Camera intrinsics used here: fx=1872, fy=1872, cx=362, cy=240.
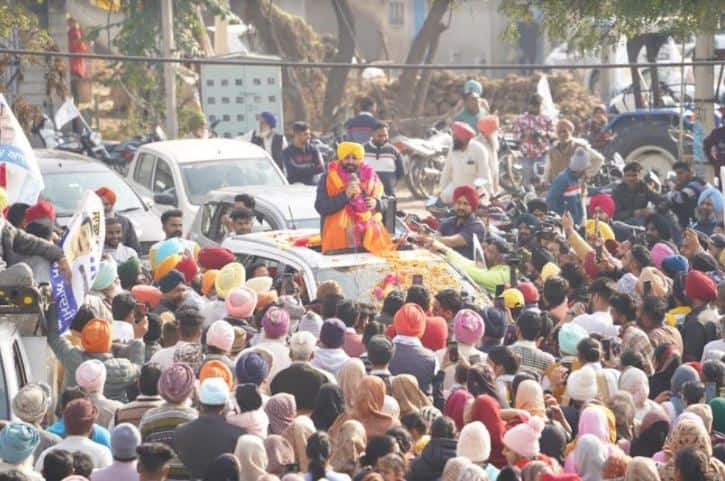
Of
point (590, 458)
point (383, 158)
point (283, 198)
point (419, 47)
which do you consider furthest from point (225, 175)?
point (419, 47)

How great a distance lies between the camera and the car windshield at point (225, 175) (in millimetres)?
19859

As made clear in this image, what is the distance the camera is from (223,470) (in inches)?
341

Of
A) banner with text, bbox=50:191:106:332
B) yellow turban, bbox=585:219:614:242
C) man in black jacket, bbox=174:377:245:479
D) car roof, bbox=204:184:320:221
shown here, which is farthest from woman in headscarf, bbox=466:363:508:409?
car roof, bbox=204:184:320:221

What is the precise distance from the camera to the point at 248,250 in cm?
1461

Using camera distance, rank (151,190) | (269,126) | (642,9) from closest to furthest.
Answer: (642,9) → (151,190) → (269,126)

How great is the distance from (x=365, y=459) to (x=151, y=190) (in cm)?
1204

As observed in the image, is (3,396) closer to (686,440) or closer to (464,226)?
(686,440)

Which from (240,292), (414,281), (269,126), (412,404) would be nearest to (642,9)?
(269,126)

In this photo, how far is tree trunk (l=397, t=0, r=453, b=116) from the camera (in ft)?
110

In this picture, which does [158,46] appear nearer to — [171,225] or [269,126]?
[269,126]

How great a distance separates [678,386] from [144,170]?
37.7 ft

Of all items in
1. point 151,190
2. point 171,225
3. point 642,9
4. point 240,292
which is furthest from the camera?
point 151,190

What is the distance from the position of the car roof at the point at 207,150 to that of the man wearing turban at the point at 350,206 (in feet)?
19.3

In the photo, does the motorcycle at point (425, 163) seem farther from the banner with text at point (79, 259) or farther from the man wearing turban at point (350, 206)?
the banner with text at point (79, 259)
